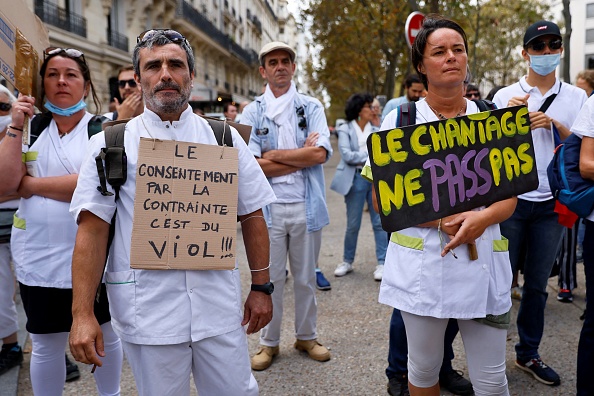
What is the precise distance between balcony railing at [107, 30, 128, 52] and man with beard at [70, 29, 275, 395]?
22302 mm

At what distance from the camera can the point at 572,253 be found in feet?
15.8

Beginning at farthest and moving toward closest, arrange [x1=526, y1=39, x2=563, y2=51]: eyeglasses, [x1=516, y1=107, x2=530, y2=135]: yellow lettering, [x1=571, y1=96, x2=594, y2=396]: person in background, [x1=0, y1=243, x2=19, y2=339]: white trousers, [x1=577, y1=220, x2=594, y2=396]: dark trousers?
[x1=0, y1=243, x2=19, y2=339]: white trousers → [x1=526, y1=39, x2=563, y2=51]: eyeglasses → [x1=577, y1=220, x2=594, y2=396]: dark trousers → [x1=571, y1=96, x2=594, y2=396]: person in background → [x1=516, y1=107, x2=530, y2=135]: yellow lettering

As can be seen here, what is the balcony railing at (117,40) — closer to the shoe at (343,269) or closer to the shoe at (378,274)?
the shoe at (343,269)

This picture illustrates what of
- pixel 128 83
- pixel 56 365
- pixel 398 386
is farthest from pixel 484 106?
pixel 128 83

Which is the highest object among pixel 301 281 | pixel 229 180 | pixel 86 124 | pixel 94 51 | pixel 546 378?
pixel 94 51

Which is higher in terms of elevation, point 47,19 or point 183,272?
point 47,19

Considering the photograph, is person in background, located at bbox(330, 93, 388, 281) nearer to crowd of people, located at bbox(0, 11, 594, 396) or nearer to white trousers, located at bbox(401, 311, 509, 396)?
crowd of people, located at bbox(0, 11, 594, 396)

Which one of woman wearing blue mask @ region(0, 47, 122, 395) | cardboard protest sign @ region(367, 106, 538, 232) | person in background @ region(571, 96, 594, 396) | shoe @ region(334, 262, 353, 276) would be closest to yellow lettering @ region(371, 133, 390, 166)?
cardboard protest sign @ region(367, 106, 538, 232)

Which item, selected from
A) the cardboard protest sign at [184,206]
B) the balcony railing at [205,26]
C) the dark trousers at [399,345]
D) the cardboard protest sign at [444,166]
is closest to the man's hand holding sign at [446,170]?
the cardboard protest sign at [444,166]

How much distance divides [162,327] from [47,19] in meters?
18.3

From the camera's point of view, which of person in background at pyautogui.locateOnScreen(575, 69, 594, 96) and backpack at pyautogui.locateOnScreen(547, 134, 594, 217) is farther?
person in background at pyautogui.locateOnScreen(575, 69, 594, 96)

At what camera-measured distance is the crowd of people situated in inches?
83.0

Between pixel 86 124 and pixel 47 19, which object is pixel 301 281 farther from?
pixel 47 19

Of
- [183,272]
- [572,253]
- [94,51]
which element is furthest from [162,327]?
[94,51]
